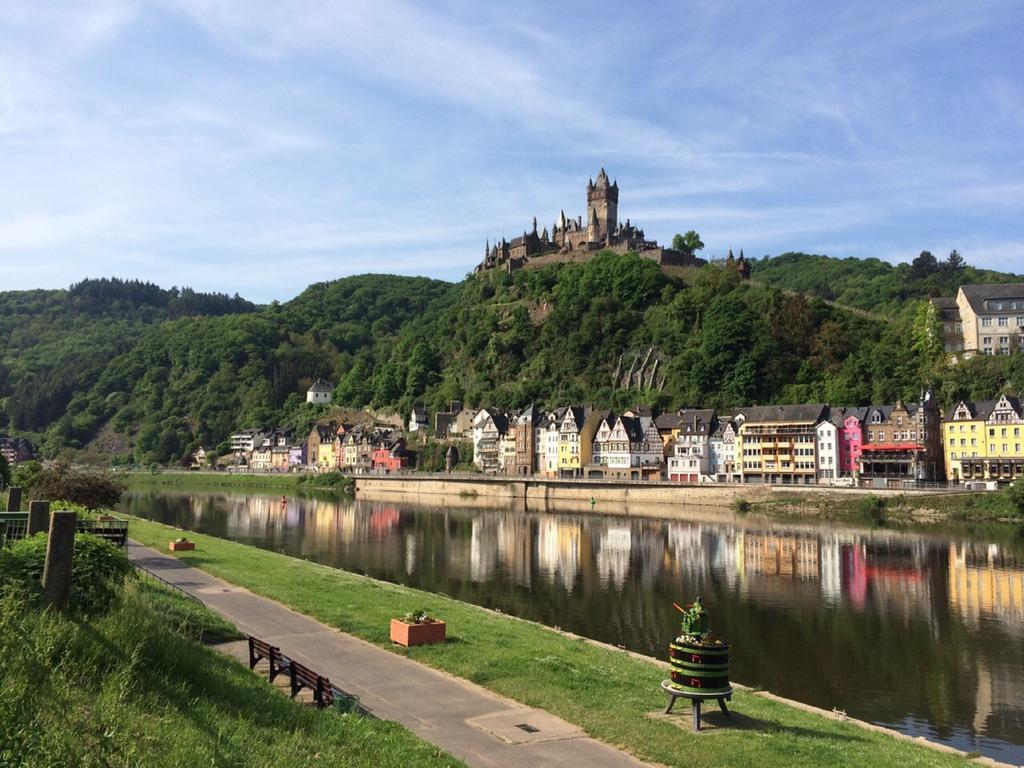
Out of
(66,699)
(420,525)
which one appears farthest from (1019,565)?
(66,699)

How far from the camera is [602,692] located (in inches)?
575

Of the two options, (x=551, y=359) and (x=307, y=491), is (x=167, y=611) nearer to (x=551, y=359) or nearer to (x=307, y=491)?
(x=307, y=491)

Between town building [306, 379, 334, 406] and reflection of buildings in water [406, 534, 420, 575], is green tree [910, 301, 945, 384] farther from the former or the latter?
town building [306, 379, 334, 406]

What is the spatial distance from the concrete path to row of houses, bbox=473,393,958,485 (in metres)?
65.1

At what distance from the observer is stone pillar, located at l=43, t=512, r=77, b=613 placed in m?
10.8

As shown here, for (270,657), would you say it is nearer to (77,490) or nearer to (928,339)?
(77,490)

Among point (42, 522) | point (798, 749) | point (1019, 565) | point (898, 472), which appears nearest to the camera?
point (798, 749)

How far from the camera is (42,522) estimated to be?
15.5m

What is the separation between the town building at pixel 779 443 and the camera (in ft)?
280

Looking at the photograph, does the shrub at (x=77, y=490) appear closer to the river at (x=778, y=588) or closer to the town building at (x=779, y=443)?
the river at (x=778, y=588)

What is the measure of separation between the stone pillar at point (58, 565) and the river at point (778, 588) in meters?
9.10

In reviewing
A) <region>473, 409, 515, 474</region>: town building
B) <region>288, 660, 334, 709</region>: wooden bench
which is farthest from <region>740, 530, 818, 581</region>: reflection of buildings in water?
<region>473, 409, 515, 474</region>: town building

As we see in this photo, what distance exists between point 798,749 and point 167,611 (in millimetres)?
11221

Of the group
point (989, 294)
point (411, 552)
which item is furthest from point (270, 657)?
point (989, 294)
